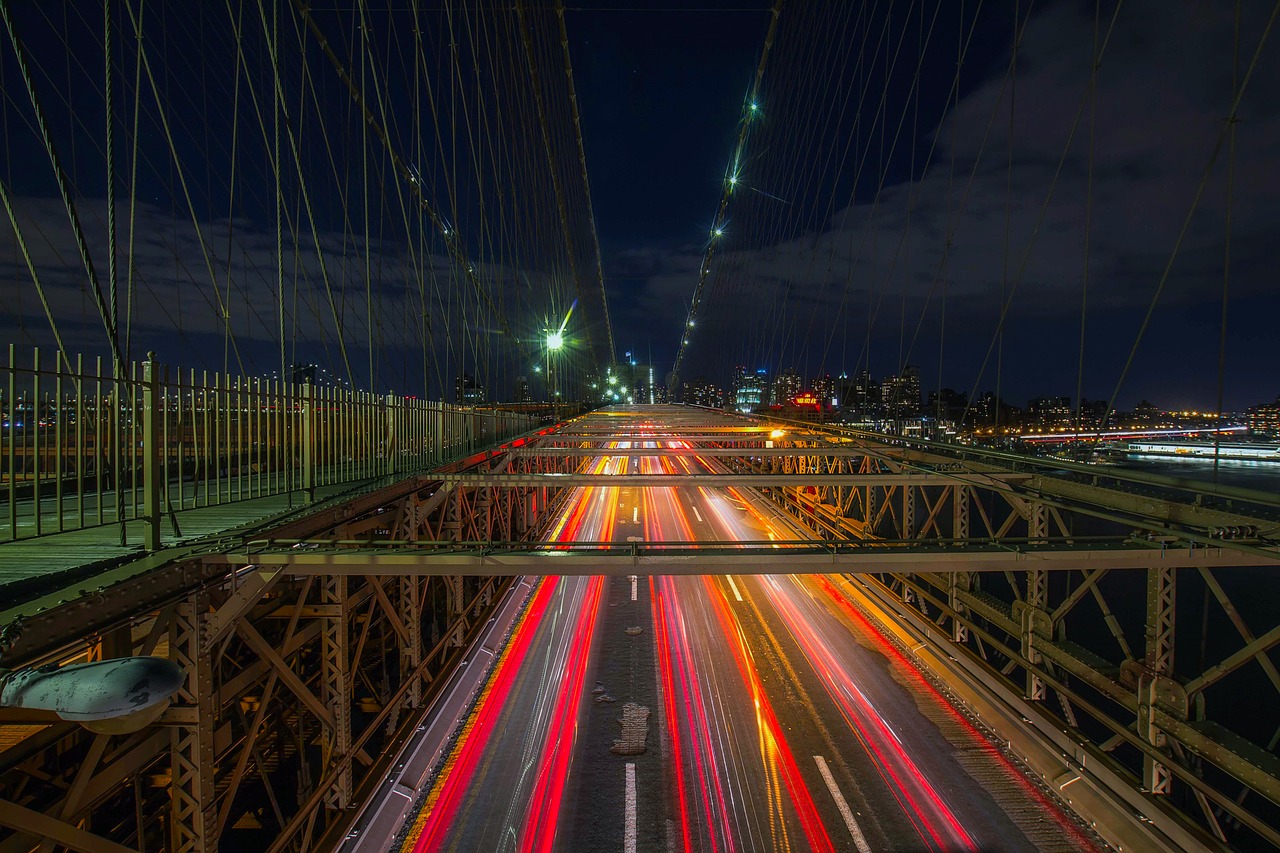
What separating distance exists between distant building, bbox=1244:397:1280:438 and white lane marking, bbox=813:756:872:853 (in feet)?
25.3

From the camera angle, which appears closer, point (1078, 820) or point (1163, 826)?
A: point (1163, 826)

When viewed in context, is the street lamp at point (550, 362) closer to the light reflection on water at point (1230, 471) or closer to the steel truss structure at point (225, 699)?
the steel truss structure at point (225, 699)

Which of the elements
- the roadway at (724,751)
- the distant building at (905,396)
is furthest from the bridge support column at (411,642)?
the distant building at (905,396)

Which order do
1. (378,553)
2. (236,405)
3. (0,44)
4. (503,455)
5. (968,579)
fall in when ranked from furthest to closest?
1. (503,455)
2. (968,579)
3. (0,44)
4. (236,405)
5. (378,553)

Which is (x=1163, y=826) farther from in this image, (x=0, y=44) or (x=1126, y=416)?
(x=0, y=44)

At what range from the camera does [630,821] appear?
6.69 metres

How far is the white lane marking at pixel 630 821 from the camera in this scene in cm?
636

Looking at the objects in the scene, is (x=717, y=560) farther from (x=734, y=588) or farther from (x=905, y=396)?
(x=905, y=396)

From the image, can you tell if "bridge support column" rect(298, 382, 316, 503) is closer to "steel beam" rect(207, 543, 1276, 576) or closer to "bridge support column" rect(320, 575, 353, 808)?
"bridge support column" rect(320, 575, 353, 808)

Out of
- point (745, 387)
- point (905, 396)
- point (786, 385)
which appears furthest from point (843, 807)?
point (745, 387)

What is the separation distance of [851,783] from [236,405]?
27.0 feet

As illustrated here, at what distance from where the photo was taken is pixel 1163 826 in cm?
598

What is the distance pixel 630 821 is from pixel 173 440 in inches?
285

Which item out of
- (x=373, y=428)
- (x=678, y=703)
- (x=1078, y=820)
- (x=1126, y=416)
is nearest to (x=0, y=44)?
(x=373, y=428)
